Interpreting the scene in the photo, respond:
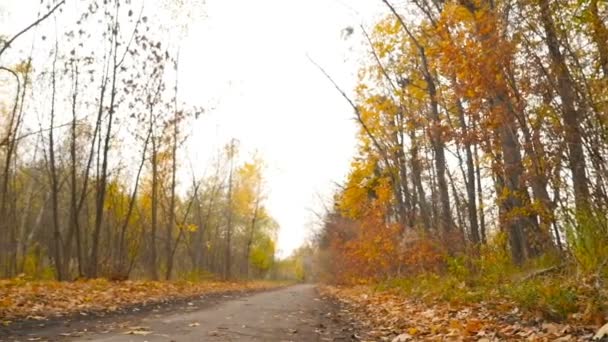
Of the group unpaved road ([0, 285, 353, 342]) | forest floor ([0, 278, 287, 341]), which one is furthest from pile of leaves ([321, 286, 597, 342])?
forest floor ([0, 278, 287, 341])

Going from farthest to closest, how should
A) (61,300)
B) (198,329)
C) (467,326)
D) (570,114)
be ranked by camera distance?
(61,300)
(198,329)
(570,114)
(467,326)

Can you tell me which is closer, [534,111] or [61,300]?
[534,111]

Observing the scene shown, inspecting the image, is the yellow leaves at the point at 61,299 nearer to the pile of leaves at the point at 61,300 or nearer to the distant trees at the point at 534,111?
the pile of leaves at the point at 61,300

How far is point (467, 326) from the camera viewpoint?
5.57m

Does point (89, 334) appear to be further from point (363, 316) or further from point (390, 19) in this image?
point (390, 19)

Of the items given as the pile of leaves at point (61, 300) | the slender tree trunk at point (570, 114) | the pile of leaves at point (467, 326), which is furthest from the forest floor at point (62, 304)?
the slender tree trunk at point (570, 114)

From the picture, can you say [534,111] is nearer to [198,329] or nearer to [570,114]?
[570,114]

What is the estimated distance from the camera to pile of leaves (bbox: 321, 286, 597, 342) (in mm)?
4742

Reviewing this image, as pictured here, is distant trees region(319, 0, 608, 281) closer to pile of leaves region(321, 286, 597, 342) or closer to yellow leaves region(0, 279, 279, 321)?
pile of leaves region(321, 286, 597, 342)

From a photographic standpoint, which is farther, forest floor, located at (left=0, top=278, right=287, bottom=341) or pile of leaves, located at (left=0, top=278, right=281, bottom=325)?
pile of leaves, located at (left=0, top=278, right=281, bottom=325)

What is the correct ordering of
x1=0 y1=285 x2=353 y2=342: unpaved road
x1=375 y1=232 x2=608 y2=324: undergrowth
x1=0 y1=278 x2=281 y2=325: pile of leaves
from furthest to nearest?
x1=0 y1=278 x2=281 y2=325: pile of leaves → x1=0 y1=285 x2=353 y2=342: unpaved road → x1=375 y1=232 x2=608 y2=324: undergrowth

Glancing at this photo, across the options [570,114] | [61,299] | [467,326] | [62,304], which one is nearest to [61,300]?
[61,299]

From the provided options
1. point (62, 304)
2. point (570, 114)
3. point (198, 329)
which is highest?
point (570, 114)

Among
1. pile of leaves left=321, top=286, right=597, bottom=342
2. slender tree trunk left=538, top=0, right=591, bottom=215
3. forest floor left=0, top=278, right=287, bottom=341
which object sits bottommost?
pile of leaves left=321, top=286, right=597, bottom=342
